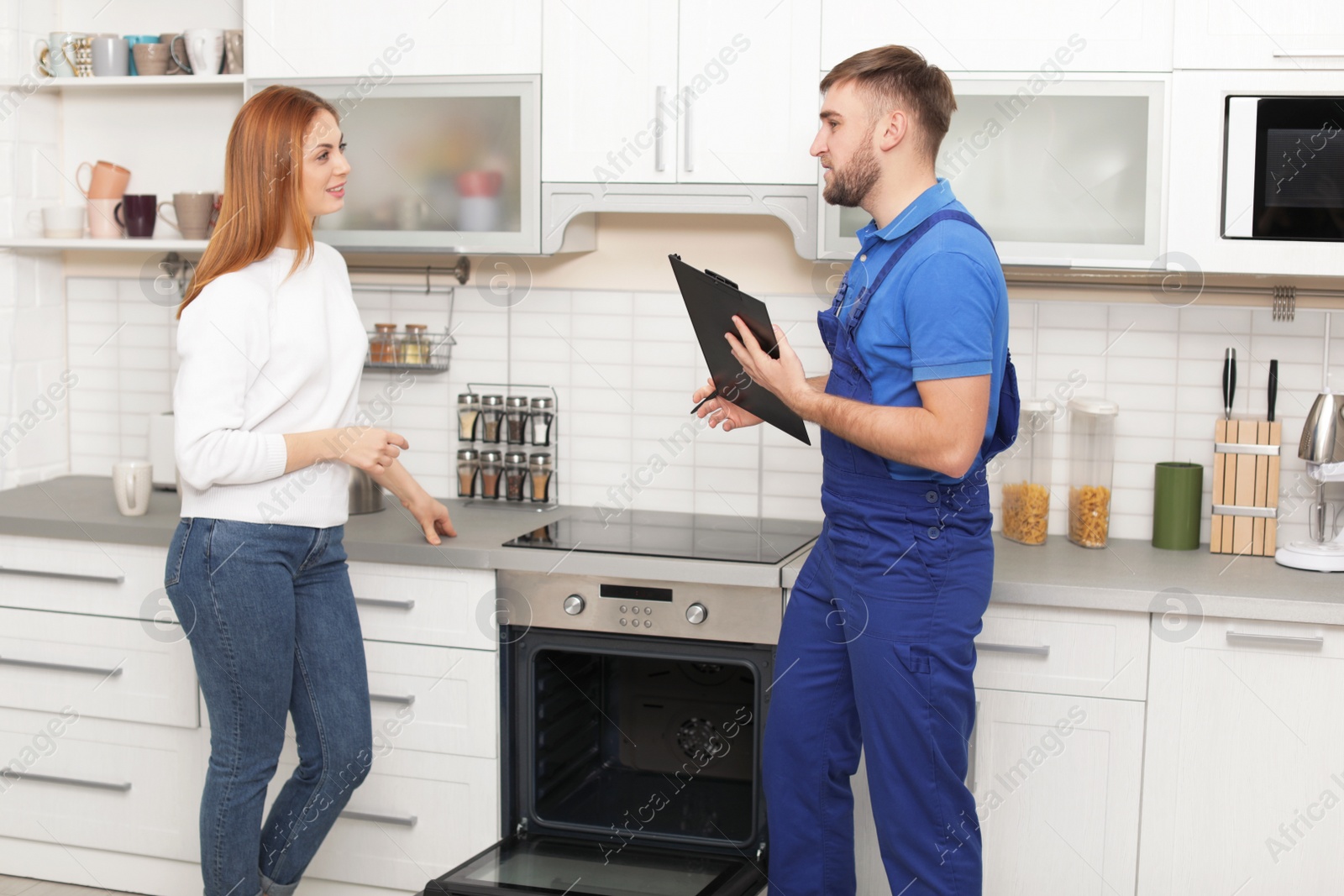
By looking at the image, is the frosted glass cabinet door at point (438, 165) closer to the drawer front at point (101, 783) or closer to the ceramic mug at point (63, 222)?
the ceramic mug at point (63, 222)

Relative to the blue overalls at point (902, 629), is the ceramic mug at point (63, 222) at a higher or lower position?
higher

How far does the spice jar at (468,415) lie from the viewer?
10.2 feet

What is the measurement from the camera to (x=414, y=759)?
269cm

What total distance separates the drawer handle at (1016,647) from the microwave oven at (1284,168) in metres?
0.86

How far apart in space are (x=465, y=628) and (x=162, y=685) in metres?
0.73

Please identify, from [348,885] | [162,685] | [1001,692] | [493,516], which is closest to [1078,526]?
[1001,692]

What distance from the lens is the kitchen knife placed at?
105 inches

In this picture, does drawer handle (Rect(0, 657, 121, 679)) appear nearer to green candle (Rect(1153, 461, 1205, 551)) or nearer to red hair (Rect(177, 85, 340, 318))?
red hair (Rect(177, 85, 340, 318))

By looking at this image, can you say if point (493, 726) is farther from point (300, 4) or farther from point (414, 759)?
point (300, 4)

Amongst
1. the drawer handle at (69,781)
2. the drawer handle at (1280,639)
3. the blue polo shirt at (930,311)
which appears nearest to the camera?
the blue polo shirt at (930,311)

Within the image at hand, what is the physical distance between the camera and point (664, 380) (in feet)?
10.1

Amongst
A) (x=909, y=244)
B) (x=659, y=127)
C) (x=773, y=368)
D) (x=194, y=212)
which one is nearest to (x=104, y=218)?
(x=194, y=212)

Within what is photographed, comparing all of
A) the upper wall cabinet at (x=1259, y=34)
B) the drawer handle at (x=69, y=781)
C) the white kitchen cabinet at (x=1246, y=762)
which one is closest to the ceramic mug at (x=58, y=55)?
the drawer handle at (x=69, y=781)

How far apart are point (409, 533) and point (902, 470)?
1.19 metres
